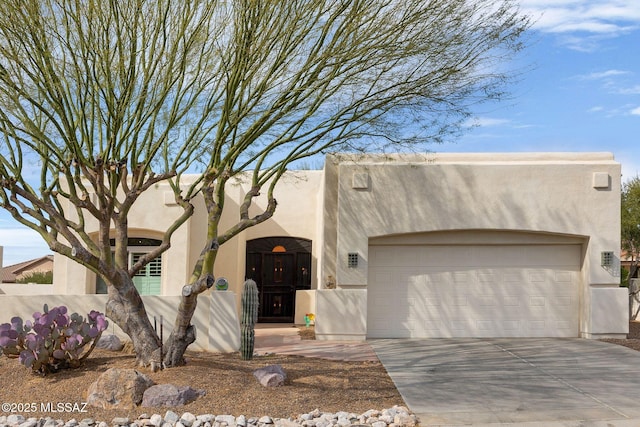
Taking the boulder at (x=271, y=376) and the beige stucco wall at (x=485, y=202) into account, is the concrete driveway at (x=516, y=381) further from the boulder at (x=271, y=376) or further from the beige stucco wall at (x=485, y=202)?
the beige stucco wall at (x=485, y=202)

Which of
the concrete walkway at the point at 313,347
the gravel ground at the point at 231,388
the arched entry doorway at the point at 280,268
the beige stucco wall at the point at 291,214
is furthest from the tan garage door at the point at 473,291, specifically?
the arched entry doorway at the point at 280,268

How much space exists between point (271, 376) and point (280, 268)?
12354 mm

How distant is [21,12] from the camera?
9484 millimetres

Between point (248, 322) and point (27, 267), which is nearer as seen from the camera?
point (248, 322)

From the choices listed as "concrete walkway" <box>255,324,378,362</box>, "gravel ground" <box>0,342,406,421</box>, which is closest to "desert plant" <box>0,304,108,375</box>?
"gravel ground" <box>0,342,406,421</box>

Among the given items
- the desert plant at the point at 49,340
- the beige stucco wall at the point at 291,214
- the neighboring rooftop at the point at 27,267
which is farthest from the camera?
the neighboring rooftop at the point at 27,267

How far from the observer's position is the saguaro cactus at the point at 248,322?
11906 millimetres

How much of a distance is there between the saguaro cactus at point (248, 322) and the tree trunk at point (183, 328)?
4.54 ft

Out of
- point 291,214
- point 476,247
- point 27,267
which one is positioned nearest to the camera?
point 476,247

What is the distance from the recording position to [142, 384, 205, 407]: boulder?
8891 mm

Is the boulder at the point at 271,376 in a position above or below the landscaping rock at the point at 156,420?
above

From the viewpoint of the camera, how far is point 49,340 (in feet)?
33.2

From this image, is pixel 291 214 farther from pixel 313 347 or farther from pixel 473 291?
pixel 313 347

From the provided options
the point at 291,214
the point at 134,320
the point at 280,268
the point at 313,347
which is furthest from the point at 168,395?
the point at 291,214
